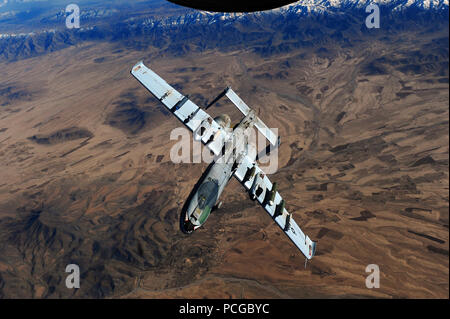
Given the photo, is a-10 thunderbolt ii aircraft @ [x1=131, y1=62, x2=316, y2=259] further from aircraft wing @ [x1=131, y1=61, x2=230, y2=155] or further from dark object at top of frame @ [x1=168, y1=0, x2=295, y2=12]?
dark object at top of frame @ [x1=168, y1=0, x2=295, y2=12]

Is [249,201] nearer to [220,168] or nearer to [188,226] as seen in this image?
[220,168]

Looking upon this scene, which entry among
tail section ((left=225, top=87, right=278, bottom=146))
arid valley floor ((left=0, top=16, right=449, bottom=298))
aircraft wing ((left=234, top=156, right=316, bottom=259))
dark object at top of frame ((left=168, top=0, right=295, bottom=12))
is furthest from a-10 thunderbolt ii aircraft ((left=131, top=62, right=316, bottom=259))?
dark object at top of frame ((left=168, top=0, right=295, bottom=12))

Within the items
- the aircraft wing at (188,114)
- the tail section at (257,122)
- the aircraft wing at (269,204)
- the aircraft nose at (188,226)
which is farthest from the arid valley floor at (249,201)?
the aircraft wing at (188,114)

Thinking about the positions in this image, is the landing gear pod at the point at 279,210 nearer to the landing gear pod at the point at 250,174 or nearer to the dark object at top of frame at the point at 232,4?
the landing gear pod at the point at 250,174

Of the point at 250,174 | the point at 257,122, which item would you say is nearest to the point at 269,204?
the point at 250,174

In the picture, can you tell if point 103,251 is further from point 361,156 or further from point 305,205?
point 361,156

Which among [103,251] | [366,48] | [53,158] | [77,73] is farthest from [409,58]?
[77,73]

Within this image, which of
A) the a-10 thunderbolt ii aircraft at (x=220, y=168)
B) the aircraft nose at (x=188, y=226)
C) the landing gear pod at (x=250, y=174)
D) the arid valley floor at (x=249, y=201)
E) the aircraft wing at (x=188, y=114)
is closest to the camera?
the aircraft nose at (x=188, y=226)
